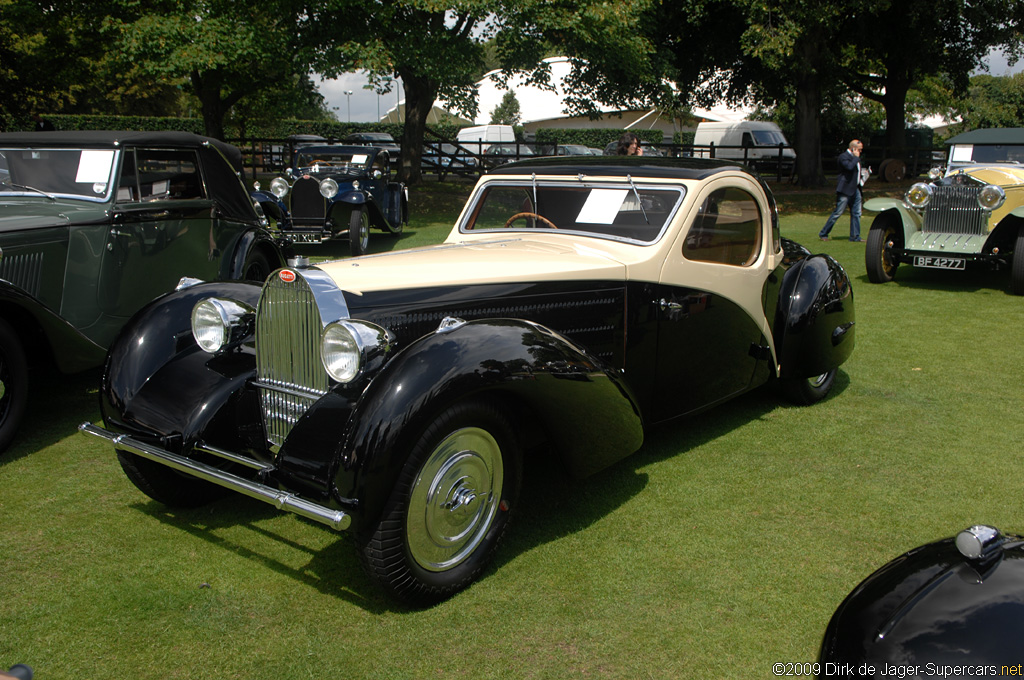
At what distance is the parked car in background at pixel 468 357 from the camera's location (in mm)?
2785

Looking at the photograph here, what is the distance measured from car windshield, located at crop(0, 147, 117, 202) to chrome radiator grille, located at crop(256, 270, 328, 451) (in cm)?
312

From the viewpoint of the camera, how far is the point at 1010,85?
65.2 meters

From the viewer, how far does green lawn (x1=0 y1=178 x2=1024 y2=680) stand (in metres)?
2.68

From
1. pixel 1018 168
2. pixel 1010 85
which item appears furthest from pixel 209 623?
pixel 1010 85

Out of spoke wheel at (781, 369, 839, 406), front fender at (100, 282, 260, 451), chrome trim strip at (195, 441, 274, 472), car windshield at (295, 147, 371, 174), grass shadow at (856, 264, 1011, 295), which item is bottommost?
spoke wheel at (781, 369, 839, 406)

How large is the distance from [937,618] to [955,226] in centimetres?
920

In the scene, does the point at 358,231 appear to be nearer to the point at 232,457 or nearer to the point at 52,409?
the point at 52,409

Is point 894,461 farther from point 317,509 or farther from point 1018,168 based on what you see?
point 1018,168

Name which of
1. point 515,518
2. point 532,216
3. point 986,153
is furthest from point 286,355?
point 986,153

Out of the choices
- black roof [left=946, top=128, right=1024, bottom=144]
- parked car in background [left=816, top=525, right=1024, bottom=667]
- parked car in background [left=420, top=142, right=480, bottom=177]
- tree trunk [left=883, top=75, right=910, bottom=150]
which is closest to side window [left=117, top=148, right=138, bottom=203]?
parked car in background [left=816, top=525, right=1024, bottom=667]

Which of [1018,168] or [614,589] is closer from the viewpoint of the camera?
[614,589]

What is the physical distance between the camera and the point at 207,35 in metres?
13.8

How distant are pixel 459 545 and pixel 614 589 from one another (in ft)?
2.10

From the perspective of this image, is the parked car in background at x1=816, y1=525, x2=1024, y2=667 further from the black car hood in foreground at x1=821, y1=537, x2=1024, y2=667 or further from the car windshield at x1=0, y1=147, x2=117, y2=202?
the car windshield at x1=0, y1=147, x2=117, y2=202
